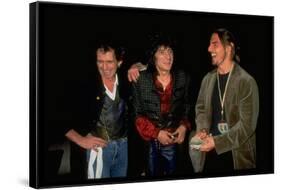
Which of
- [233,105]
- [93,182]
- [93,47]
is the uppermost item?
[93,47]

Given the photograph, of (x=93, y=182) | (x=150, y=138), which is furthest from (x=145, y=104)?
(x=93, y=182)

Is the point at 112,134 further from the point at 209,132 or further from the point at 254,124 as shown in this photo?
the point at 254,124

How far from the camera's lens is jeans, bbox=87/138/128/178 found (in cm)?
579

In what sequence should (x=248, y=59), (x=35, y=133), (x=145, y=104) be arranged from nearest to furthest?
(x=35, y=133)
(x=145, y=104)
(x=248, y=59)

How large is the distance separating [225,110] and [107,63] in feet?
3.30

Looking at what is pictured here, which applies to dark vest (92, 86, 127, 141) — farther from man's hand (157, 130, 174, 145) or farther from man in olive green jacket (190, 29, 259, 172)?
man in olive green jacket (190, 29, 259, 172)

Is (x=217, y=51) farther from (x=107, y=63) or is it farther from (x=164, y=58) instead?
(x=107, y=63)

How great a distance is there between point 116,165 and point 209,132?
0.78m

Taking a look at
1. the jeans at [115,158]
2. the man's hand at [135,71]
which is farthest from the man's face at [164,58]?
the jeans at [115,158]

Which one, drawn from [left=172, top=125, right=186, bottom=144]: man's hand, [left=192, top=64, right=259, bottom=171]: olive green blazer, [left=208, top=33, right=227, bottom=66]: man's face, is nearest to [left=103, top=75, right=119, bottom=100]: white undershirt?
[left=172, top=125, right=186, bottom=144]: man's hand

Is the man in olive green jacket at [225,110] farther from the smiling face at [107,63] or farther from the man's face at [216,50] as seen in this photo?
the smiling face at [107,63]

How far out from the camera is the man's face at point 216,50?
20.3ft

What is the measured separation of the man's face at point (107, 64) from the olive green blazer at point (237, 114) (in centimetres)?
72

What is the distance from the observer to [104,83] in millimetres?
5734
